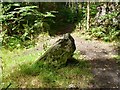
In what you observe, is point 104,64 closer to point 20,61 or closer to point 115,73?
point 115,73

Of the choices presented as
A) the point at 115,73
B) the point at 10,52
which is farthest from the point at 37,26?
the point at 115,73

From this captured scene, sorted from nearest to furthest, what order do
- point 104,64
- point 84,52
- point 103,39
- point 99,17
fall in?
point 104,64, point 84,52, point 103,39, point 99,17

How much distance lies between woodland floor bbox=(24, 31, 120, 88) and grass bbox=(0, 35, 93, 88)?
305 mm

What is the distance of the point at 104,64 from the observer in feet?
30.0

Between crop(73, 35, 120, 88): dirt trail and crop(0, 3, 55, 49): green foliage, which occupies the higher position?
crop(0, 3, 55, 49): green foliage

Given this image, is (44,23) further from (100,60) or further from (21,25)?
(100,60)

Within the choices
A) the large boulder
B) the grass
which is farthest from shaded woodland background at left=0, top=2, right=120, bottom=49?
the large boulder

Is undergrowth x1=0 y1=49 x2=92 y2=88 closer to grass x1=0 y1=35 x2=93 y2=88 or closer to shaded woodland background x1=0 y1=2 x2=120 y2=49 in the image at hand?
grass x1=0 y1=35 x2=93 y2=88

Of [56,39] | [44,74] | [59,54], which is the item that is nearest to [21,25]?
[56,39]

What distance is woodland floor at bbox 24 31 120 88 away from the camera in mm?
7784

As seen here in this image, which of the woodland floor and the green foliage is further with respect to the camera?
the green foliage

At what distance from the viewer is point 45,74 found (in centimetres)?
812

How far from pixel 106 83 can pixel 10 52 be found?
5.02 metres

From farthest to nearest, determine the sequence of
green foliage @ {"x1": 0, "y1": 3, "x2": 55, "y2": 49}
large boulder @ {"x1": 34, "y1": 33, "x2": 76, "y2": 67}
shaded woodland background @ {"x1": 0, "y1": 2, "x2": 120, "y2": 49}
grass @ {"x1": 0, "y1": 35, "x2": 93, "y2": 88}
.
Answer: shaded woodland background @ {"x1": 0, "y1": 2, "x2": 120, "y2": 49} → green foliage @ {"x1": 0, "y1": 3, "x2": 55, "y2": 49} → large boulder @ {"x1": 34, "y1": 33, "x2": 76, "y2": 67} → grass @ {"x1": 0, "y1": 35, "x2": 93, "y2": 88}
